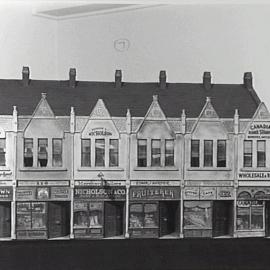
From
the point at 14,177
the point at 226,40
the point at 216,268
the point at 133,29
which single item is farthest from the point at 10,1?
the point at 216,268

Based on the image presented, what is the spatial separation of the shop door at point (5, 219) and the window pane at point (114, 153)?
26.9 inches

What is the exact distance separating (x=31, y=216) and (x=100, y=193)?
465 mm

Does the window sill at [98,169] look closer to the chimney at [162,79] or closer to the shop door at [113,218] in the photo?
the shop door at [113,218]

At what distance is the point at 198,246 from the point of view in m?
3.07

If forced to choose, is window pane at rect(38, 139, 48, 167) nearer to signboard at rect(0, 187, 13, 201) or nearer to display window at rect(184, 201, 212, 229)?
signboard at rect(0, 187, 13, 201)

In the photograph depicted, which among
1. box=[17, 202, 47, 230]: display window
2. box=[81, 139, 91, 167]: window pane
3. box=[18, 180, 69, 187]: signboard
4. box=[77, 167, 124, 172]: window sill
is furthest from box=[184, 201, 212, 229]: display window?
box=[17, 202, 47, 230]: display window

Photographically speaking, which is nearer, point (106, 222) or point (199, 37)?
point (199, 37)

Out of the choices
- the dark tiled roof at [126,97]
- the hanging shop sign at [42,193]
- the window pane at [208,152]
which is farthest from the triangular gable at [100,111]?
the window pane at [208,152]

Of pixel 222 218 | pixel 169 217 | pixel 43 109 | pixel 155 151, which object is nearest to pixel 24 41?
pixel 43 109

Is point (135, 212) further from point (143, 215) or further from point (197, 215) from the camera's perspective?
point (197, 215)

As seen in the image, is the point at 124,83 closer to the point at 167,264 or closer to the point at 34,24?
the point at 34,24

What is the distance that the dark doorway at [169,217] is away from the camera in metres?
3.21

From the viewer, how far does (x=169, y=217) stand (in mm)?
3270

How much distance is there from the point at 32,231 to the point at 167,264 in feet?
2.83
